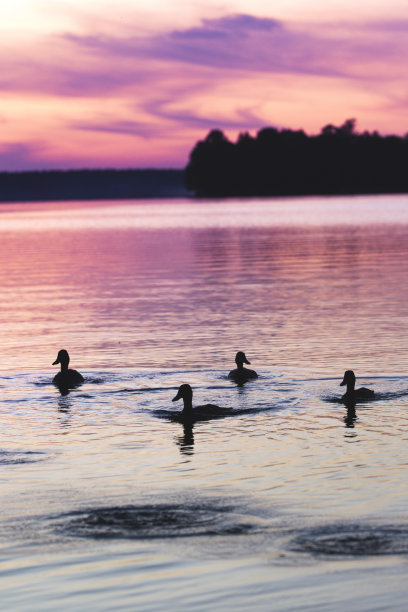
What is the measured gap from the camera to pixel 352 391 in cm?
1883

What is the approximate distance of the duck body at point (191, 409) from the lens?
17.8 meters

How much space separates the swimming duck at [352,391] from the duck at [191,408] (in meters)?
2.32

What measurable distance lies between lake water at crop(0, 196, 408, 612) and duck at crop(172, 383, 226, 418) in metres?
0.32

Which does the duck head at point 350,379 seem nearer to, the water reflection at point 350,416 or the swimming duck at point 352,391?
the swimming duck at point 352,391

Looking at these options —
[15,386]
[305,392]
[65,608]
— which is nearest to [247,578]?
[65,608]

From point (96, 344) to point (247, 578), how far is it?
56.5 ft

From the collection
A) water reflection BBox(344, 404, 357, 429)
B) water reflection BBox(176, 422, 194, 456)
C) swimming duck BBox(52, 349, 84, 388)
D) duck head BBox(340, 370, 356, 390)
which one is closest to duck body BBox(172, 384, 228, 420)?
water reflection BBox(176, 422, 194, 456)

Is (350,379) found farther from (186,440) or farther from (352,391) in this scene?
(186,440)

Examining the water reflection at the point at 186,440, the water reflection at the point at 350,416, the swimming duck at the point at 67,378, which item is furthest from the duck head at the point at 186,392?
the swimming duck at the point at 67,378

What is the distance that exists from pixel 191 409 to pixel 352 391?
3.08 metres

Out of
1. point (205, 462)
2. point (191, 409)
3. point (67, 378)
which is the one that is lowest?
point (205, 462)

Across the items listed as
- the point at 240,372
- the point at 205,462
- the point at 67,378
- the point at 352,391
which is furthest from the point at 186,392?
the point at 67,378

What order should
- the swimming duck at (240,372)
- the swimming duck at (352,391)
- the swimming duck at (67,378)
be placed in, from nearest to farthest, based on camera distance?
the swimming duck at (352,391)
the swimming duck at (240,372)
the swimming duck at (67,378)

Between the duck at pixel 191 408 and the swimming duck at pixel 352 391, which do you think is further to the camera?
the swimming duck at pixel 352 391
